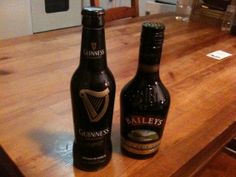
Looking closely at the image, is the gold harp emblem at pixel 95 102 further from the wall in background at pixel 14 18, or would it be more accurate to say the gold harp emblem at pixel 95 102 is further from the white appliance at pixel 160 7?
the white appliance at pixel 160 7

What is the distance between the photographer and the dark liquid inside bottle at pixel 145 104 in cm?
47

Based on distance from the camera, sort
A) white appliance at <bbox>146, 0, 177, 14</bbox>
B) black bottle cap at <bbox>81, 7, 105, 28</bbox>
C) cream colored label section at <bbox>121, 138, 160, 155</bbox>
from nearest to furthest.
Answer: black bottle cap at <bbox>81, 7, 105, 28</bbox>
cream colored label section at <bbox>121, 138, 160, 155</bbox>
white appliance at <bbox>146, 0, 177, 14</bbox>

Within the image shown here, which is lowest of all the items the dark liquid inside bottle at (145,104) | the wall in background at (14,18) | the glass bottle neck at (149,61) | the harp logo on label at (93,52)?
the wall in background at (14,18)

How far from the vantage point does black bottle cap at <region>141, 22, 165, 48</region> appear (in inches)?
17.2

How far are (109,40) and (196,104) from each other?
22.4 inches

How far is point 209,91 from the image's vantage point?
0.86 metres

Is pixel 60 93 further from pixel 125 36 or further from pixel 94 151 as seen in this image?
pixel 125 36

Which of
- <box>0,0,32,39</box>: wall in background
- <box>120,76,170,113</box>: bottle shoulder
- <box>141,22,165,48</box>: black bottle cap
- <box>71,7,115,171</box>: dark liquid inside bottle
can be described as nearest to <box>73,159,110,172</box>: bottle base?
<box>71,7,115,171</box>: dark liquid inside bottle

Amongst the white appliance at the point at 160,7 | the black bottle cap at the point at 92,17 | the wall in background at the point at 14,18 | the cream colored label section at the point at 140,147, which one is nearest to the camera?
the black bottle cap at the point at 92,17

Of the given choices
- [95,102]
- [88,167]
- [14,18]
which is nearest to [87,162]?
[88,167]

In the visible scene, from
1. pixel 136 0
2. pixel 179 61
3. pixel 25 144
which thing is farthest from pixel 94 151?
pixel 136 0

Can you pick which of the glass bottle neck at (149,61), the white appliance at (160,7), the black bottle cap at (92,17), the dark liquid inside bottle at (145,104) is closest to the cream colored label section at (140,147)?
the dark liquid inside bottle at (145,104)

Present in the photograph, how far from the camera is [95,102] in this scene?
17.8 inches

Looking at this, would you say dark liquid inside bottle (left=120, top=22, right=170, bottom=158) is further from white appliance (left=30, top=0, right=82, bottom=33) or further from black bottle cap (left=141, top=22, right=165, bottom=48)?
white appliance (left=30, top=0, right=82, bottom=33)
